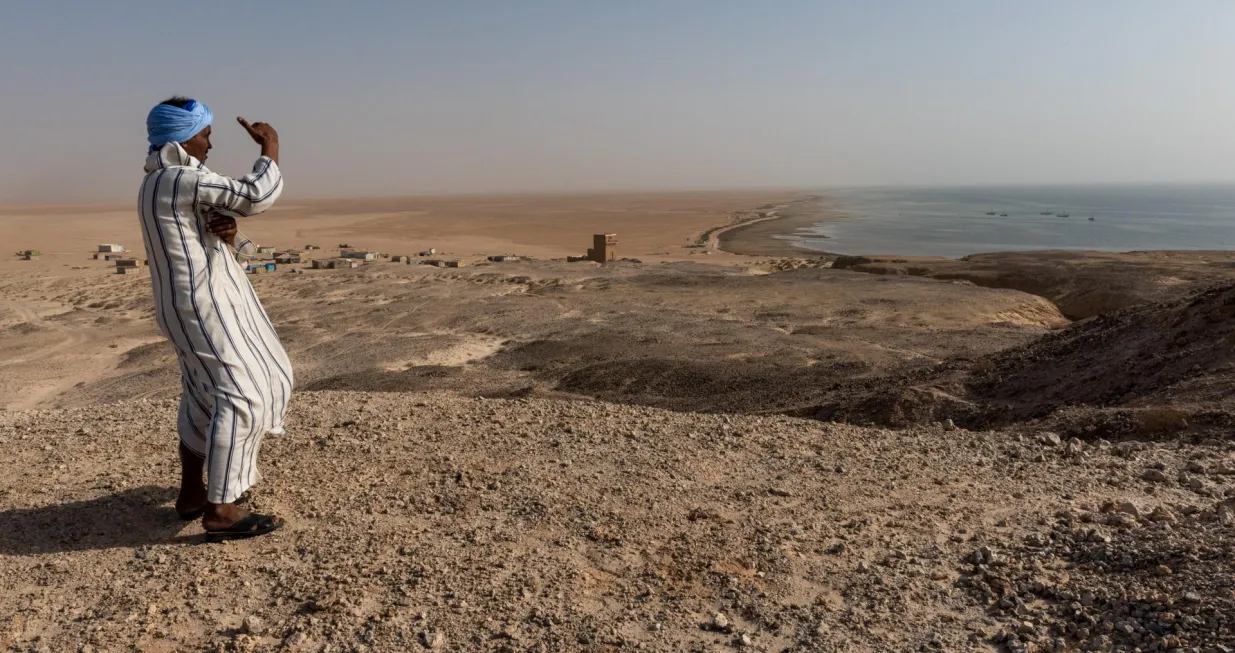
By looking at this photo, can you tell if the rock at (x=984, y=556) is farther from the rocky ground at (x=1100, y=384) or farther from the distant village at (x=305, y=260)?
the distant village at (x=305, y=260)

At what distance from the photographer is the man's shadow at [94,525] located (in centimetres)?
338

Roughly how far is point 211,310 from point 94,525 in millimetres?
1187

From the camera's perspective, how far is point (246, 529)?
11.0ft

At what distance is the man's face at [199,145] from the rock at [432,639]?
1.97 metres

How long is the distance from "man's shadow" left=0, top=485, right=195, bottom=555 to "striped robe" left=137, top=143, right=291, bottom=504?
0.47m

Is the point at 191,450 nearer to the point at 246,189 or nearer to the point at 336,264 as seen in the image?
the point at 246,189

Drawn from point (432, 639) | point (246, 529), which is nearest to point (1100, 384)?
point (432, 639)

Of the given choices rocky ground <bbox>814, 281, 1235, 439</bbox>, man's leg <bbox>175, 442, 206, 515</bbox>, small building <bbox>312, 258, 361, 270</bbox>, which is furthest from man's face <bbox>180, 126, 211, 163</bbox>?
small building <bbox>312, 258, 361, 270</bbox>

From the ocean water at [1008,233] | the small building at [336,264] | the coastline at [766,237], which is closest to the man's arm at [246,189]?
the small building at [336,264]

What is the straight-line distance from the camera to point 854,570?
3189 millimetres

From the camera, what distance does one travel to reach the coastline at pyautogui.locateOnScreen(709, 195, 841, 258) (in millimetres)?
38688

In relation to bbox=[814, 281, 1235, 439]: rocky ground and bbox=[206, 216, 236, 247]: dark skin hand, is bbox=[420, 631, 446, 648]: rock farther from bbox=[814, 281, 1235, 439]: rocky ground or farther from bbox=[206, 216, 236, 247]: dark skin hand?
bbox=[814, 281, 1235, 439]: rocky ground

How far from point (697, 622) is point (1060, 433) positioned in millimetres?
3622

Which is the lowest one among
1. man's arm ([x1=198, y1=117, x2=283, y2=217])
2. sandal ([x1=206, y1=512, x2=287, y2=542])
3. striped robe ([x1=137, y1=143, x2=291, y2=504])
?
sandal ([x1=206, y1=512, x2=287, y2=542])
